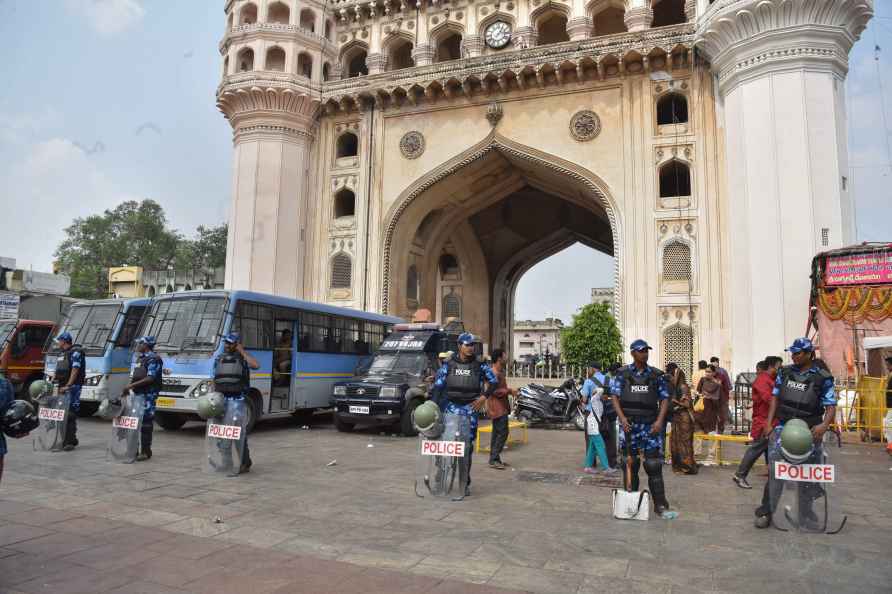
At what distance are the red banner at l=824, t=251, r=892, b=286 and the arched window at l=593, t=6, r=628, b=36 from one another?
39.7 feet

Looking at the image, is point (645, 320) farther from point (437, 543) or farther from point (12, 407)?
point (12, 407)

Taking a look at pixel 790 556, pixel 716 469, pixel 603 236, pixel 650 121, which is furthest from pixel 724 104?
pixel 790 556

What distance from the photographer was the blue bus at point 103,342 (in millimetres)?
12547

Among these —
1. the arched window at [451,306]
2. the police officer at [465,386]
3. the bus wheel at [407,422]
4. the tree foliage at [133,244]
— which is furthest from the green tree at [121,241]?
the police officer at [465,386]

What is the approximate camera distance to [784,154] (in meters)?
16.8

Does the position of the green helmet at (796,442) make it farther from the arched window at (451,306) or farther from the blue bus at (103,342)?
the arched window at (451,306)

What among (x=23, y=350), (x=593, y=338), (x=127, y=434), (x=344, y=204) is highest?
(x=344, y=204)

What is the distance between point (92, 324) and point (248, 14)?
15789 millimetres

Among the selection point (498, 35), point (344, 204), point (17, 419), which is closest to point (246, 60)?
point (344, 204)

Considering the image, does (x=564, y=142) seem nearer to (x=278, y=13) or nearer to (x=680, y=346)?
(x=680, y=346)

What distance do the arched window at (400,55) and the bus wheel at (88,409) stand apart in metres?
16.0

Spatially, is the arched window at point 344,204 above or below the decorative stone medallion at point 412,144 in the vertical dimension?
below

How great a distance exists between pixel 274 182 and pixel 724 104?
48.8 ft

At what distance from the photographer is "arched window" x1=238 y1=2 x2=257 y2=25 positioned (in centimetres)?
2391
